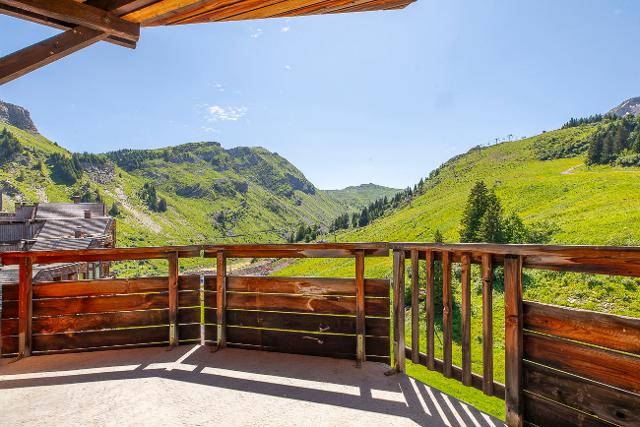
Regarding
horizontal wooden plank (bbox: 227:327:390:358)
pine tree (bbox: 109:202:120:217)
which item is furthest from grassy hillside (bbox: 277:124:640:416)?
pine tree (bbox: 109:202:120:217)

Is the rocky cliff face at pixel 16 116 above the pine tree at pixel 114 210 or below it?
Answer: above

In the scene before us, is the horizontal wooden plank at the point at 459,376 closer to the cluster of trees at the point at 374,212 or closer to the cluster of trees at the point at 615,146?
the cluster of trees at the point at 615,146

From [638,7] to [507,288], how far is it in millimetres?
115606

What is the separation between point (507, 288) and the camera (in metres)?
2.86

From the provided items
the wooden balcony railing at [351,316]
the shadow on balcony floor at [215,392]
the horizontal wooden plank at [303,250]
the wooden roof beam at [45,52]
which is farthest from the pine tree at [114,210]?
the wooden roof beam at [45,52]

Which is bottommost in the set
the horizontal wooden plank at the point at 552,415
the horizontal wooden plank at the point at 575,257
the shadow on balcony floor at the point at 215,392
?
the shadow on balcony floor at the point at 215,392

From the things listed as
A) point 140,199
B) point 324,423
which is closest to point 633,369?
point 324,423

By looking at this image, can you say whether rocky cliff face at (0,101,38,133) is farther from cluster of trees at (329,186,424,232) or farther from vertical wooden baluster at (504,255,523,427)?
vertical wooden baluster at (504,255,523,427)

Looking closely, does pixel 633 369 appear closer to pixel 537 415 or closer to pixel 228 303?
pixel 537 415

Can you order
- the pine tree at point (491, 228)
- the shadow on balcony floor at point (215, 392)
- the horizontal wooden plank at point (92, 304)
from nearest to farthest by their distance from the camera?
the shadow on balcony floor at point (215, 392) < the horizontal wooden plank at point (92, 304) < the pine tree at point (491, 228)

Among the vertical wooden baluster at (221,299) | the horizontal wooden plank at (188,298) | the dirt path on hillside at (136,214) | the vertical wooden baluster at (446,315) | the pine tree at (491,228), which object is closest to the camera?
the vertical wooden baluster at (446,315)

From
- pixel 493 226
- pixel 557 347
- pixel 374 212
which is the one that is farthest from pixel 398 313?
pixel 374 212

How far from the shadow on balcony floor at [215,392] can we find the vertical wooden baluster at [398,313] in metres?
0.21

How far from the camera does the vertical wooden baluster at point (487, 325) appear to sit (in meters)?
3.10
